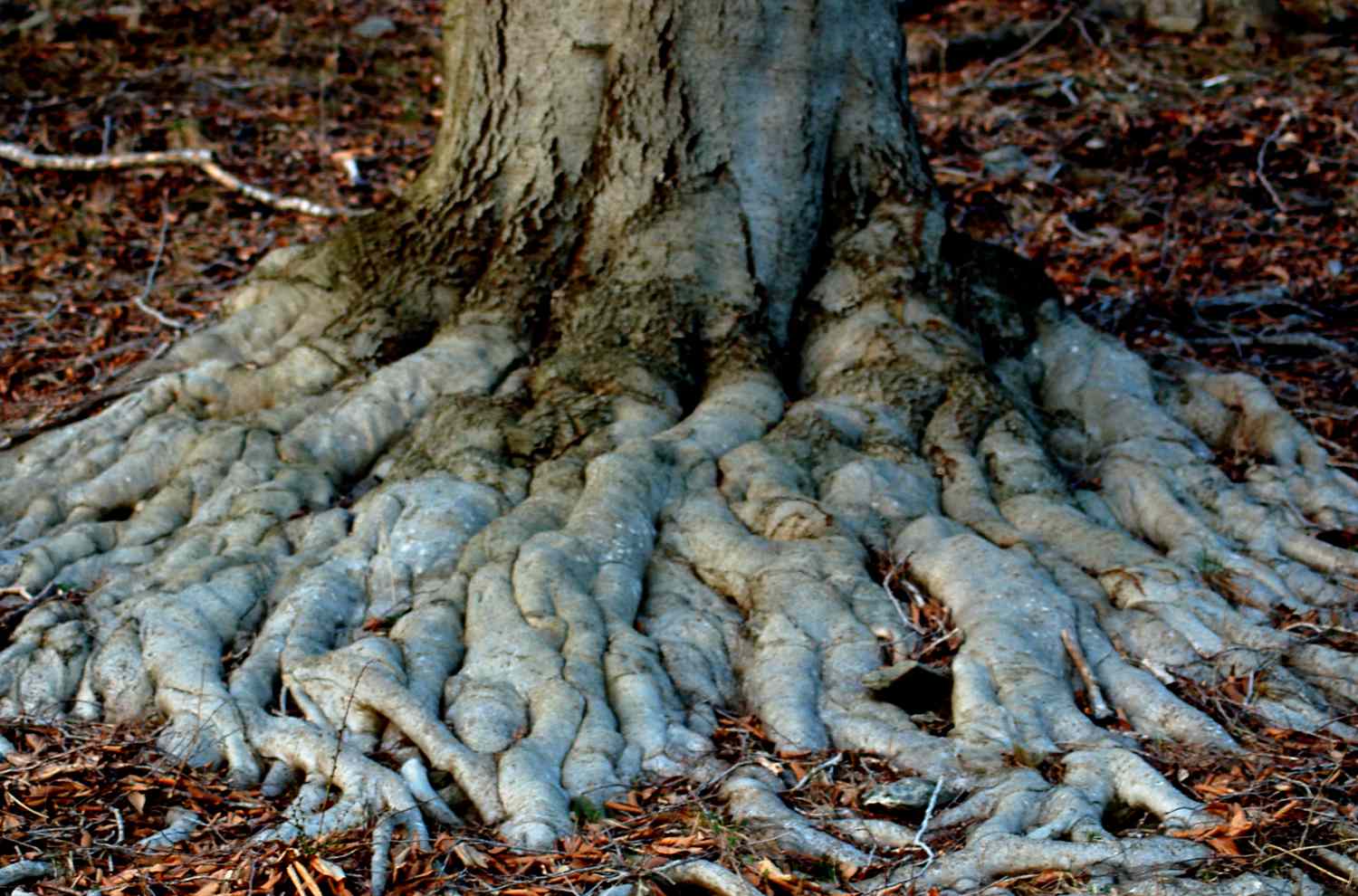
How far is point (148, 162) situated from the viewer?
31.8ft

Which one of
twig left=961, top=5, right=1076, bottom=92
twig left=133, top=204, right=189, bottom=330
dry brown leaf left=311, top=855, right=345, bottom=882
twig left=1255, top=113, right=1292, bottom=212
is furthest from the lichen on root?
twig left=961, top=5, right=1076, bottom=92

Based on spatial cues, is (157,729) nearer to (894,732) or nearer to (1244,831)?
(894,732)

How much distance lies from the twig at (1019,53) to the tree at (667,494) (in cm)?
529

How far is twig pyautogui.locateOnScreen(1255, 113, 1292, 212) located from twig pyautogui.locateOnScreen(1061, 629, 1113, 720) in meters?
5.58

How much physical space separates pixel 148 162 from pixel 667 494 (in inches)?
249

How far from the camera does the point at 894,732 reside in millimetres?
4055

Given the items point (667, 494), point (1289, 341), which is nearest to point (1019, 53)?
point (1289, 341)

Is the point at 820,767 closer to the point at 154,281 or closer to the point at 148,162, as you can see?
the point at 154,281

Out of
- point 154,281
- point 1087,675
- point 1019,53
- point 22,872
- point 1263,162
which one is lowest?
point 22,872

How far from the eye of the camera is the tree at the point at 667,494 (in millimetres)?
4027

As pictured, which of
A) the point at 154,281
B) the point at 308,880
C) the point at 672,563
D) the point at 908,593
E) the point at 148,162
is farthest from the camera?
the point at 148,162

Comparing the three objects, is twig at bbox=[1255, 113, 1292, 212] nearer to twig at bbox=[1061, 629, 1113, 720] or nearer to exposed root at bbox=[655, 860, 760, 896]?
twig at bbox=[1061, 629, 1113, 720]

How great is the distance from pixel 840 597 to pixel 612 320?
1613 millimetres

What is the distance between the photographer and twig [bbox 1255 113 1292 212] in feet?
29.3
